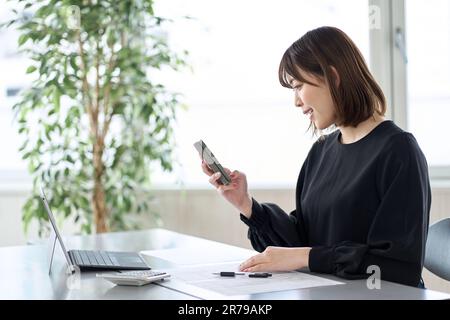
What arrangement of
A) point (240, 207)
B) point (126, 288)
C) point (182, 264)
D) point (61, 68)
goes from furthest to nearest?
1. point (61, 68)
2. point (240, 207)
3. point (182, 264)
4. point (126, 288)

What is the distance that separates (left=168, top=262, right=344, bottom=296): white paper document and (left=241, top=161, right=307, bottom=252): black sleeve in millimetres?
315

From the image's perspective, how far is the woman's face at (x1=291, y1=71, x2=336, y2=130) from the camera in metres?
1.99

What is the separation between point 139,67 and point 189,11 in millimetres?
474

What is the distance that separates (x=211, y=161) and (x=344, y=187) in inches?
13.9

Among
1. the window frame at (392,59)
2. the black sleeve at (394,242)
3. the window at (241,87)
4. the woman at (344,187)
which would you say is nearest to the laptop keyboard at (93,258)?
the woman at (344,187)

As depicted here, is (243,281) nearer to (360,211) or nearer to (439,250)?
(360,211)

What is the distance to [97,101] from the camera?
354 cm

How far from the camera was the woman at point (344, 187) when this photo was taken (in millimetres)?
1770

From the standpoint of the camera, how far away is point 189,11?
3.88m

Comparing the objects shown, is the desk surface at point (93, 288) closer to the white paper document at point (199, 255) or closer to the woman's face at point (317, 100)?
the white paper document at point (199, 255)

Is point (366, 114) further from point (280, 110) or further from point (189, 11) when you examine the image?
point (189, 11)

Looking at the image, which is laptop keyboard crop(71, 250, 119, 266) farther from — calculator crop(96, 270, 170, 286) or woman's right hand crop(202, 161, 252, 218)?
woman's right hand crop(202, 161, 252, 218)

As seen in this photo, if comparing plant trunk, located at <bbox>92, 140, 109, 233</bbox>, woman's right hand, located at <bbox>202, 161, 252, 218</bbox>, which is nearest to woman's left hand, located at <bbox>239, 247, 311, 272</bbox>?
woman's right hand, located at <bbox>202, 161, 252, 218</bbox>
